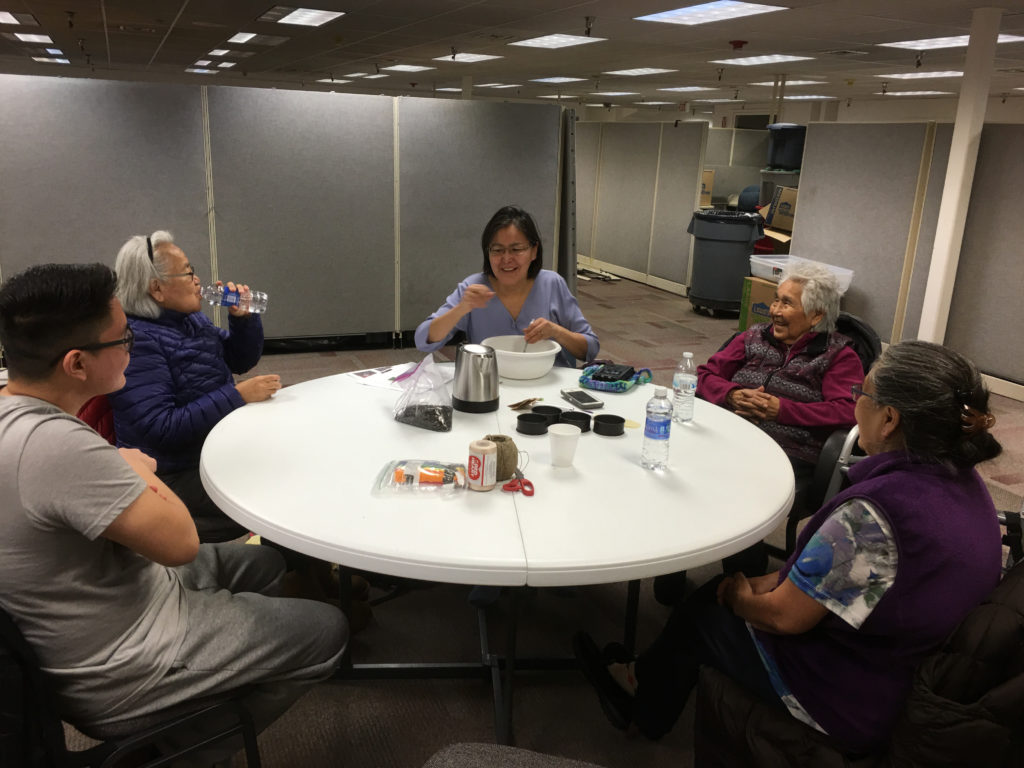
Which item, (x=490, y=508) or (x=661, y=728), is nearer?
(x=490, y=508)

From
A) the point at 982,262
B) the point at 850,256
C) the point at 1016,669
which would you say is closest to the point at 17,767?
the point at 1016,669

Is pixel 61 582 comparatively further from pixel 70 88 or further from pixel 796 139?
pixel 796 139

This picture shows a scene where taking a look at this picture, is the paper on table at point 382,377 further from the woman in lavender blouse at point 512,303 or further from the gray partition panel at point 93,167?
the gray partition panel at point 93,167

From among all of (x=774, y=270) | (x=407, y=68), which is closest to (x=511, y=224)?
(x=774, y=270)

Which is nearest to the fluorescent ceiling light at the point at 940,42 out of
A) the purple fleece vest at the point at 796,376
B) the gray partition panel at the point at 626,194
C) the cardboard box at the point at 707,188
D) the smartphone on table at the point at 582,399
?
the gray partition panel at the point at 626,194

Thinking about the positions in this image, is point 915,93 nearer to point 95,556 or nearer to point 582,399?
point 582,399

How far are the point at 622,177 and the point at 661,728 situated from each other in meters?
8.80

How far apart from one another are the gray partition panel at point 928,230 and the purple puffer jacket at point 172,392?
5230 millimetres

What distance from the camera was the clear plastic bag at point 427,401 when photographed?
2088 mm

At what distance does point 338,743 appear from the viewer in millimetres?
1902

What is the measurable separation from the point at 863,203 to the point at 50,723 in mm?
6463

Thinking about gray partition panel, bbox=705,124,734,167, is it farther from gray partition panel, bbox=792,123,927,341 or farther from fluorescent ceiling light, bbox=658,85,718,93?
gray partition panel, bbox=792,123,927,341

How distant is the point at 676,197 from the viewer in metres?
8.84

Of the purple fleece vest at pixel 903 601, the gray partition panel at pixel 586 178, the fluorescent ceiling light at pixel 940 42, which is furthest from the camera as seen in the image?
the gray partition panel at pixel 586 178
